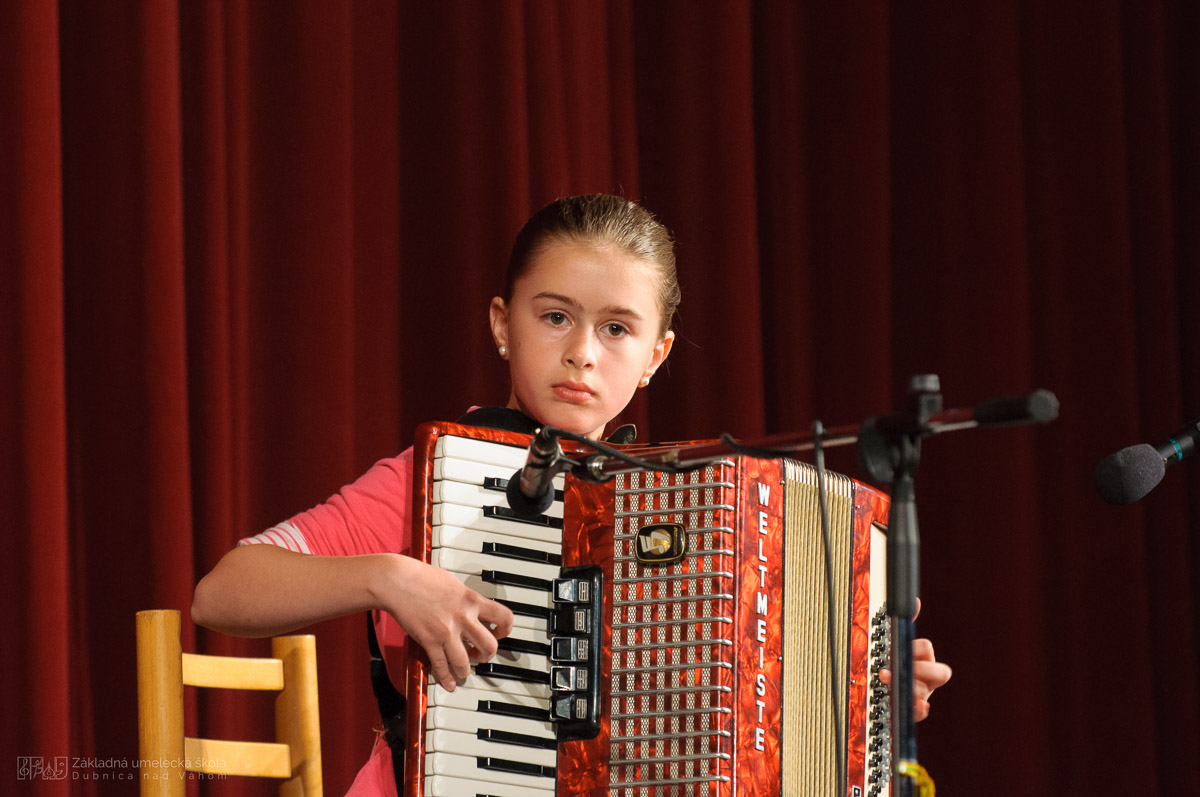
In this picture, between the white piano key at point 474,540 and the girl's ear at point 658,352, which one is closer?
the white piano key at point 474,540

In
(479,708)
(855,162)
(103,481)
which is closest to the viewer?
(479,708)

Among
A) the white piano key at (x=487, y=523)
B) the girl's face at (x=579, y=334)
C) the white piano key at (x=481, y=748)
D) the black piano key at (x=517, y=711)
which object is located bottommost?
the white piano key at (x=481, y=748)

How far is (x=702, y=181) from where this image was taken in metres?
2.62

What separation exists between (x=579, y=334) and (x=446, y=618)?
43 centimetres

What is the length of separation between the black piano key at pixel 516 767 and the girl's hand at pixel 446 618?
3.0 inches

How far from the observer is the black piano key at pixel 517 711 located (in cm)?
123

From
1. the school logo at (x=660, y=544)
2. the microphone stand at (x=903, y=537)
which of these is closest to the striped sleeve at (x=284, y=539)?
the school logo at (x=660, y=544)

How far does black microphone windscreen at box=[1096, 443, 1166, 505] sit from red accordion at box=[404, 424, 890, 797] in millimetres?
269

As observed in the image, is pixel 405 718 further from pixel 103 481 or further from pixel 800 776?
pixel 103 481

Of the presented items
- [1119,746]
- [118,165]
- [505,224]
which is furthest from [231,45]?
[1119,746]

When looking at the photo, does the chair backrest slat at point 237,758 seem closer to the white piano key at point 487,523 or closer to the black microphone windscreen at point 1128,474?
the white piano key at point 487,523

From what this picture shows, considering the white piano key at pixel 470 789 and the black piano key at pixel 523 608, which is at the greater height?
the black piano key at pixel 523 608

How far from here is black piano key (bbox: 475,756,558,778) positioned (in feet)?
4.01

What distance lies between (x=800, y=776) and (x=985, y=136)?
68.4 inches
